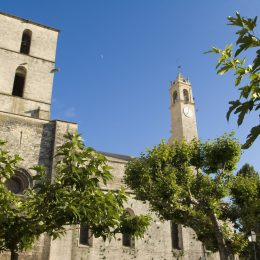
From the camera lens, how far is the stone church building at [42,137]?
1852cm

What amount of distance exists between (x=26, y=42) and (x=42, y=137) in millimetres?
9309

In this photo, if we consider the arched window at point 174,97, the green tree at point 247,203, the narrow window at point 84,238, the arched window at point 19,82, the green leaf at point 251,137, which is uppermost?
the arched window at point 174,97

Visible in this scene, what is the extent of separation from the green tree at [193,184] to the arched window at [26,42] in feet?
42.3

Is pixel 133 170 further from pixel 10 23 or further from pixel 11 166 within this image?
pixel 10 23

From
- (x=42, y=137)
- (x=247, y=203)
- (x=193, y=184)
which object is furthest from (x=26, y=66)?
(x=247, y=203)

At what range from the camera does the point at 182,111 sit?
3756 cm

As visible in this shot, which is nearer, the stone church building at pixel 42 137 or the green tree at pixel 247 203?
the green tree at pixel 247 203

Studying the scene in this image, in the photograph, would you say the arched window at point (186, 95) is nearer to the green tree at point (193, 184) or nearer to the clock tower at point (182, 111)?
the clock tower at point (182, 111)

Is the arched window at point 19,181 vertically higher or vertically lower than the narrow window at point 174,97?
lower

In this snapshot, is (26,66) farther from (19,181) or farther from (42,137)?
(19,181)

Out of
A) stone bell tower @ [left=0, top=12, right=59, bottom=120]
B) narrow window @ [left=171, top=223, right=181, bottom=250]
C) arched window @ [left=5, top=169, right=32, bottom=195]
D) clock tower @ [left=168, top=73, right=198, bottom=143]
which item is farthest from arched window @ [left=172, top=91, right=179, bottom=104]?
arched window @ [left=5, top=169, right=32, bottom=195]

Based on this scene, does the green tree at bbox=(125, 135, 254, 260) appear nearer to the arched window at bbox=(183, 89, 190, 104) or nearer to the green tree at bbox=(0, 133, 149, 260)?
the green tree at bbox=(0, 133, 149, 260)

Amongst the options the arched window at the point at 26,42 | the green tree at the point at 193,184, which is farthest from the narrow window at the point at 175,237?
the arched window at the point at 26,42

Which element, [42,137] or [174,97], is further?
[174,97]
